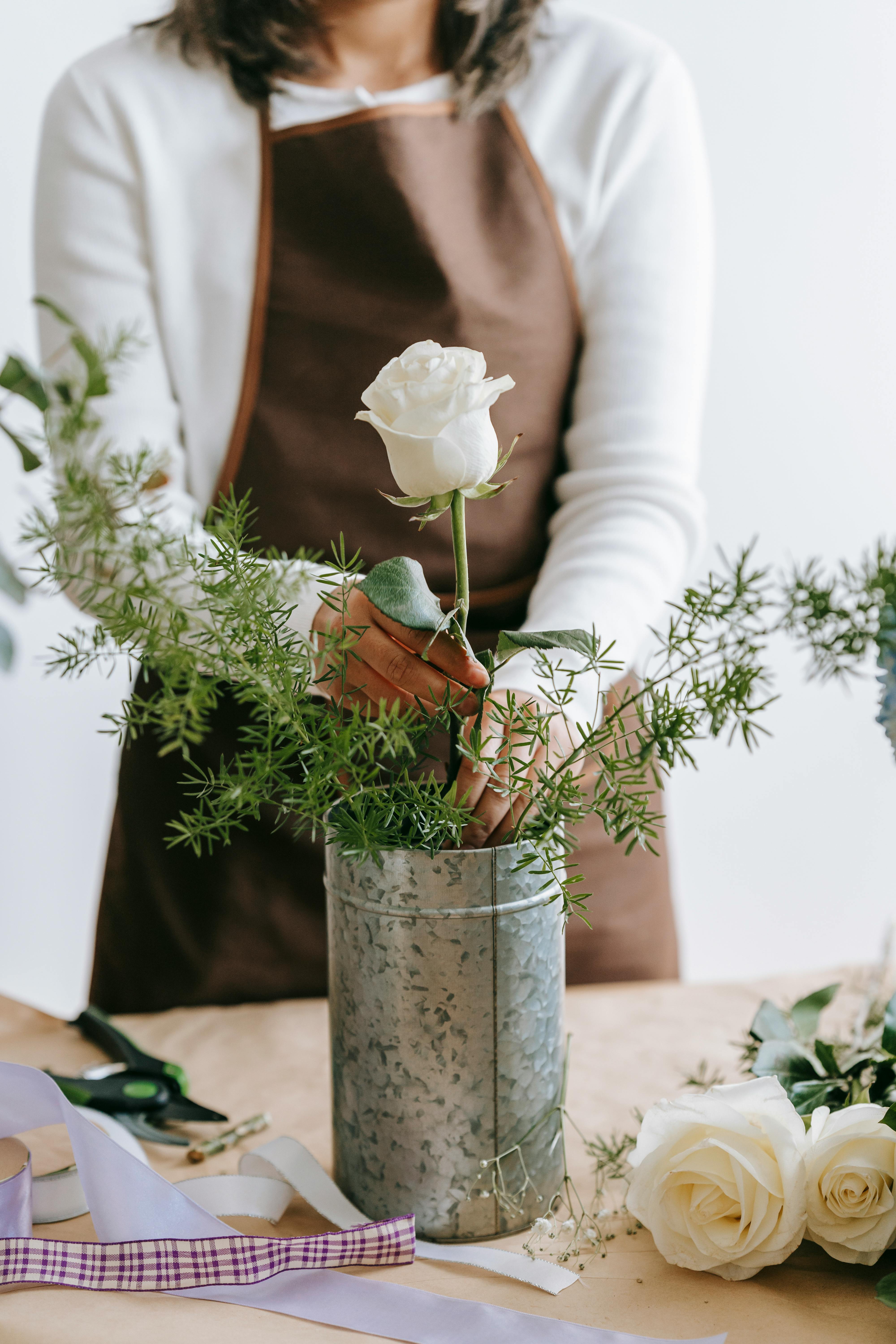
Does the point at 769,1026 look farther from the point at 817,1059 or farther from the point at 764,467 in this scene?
the point at 764,467

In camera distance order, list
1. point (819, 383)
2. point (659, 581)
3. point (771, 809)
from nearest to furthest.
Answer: point (659, 581) → point (819, 383) → point (771, 809)

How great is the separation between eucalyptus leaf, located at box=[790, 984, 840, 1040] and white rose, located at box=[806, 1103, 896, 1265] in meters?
0.12

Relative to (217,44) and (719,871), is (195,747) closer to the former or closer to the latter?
(217,44)

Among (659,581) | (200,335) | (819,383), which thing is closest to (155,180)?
(200,335)

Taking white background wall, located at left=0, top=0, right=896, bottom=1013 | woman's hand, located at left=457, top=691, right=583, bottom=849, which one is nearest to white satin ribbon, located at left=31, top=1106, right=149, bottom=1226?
woman's hand, located at left=457, top=691, right=583, bottom=849

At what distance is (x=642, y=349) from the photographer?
33.6 inches

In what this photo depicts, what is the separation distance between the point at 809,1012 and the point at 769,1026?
0.09 ft

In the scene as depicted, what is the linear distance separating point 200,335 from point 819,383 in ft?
3.27

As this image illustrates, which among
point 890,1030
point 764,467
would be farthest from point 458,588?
point 764,467

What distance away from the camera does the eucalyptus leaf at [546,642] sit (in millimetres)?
427

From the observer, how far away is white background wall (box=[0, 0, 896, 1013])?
1.48m

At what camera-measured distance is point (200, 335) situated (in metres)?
0.90

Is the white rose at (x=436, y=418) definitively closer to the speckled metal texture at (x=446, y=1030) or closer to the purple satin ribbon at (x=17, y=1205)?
the speckled metal texture at (x=446, y=1030)

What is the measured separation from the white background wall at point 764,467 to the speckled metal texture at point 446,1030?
3.73ft
